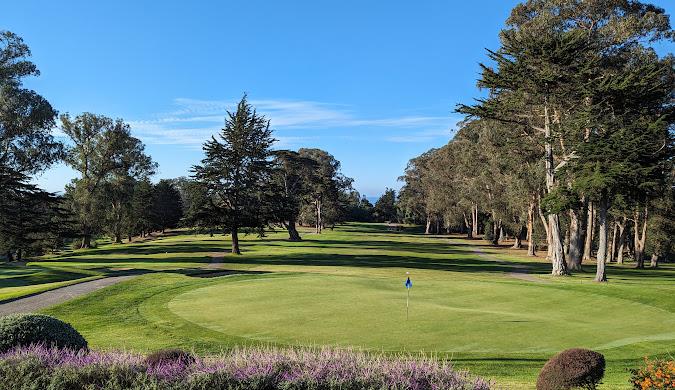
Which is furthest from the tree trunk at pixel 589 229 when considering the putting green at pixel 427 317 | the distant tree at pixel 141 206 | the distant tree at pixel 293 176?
the distant tree at pixel 141 206

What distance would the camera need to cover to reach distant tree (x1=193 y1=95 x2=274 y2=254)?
5494cm

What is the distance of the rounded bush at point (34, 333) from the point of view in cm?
985

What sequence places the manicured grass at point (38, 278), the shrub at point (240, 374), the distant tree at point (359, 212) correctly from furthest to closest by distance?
the distant tree at point (359, 212), the manicured grass at point (38, 278), the shrub at point (240, 374)

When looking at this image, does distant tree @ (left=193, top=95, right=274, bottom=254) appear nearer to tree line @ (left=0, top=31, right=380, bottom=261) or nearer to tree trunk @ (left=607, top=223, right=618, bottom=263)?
tree line @ (left=0, top=31, right=380, bottom=261)

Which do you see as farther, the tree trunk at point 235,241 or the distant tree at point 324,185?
the distant tree at point 324,185

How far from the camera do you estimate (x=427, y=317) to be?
17.4 m

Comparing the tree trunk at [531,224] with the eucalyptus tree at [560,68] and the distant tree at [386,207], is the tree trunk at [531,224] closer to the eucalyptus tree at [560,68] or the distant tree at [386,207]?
the eucalyptus tree at [560,68]

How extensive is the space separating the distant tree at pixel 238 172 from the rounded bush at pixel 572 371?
47.8 metres

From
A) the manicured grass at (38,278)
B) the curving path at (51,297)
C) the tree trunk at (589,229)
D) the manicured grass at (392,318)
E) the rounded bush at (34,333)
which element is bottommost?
the manicured grass at (38,278)

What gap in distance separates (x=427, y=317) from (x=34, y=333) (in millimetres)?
11697

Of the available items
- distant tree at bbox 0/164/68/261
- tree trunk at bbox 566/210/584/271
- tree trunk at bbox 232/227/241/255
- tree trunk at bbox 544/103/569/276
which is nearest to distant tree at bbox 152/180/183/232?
distant tree at bbox 0/164/68/261

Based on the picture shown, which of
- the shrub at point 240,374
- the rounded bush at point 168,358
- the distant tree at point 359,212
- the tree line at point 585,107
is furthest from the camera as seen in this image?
the distant tree at point 359,212

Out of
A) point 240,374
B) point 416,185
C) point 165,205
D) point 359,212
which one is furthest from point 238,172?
point 359,212

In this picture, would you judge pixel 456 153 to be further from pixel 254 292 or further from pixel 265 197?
pixel 254 292
